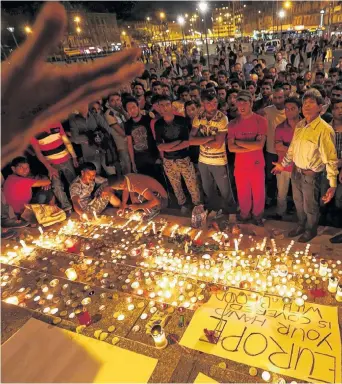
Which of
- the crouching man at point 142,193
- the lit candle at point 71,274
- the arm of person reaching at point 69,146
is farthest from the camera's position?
the arm of person reaching at point 69,146

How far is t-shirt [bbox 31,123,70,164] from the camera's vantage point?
14.7ft

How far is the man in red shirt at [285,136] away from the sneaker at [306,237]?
0.58 meters

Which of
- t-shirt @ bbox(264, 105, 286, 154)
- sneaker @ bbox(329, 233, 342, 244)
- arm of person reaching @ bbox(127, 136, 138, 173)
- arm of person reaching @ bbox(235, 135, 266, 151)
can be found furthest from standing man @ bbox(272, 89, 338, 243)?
arm of person reaching @ bbox(127, 136, 138, 173)

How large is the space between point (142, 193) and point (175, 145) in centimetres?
82

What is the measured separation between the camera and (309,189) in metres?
3.20

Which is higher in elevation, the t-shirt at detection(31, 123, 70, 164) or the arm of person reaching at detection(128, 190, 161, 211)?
the t-shirt at detection(31, 123, 70, 164)

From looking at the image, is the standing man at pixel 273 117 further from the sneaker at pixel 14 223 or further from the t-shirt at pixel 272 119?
the sneaker at pixel 14 223

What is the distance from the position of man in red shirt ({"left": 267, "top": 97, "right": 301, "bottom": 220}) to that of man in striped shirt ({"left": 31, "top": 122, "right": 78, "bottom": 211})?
3041mm

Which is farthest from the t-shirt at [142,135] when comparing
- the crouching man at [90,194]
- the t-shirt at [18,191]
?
the t-shirt at [18,191]

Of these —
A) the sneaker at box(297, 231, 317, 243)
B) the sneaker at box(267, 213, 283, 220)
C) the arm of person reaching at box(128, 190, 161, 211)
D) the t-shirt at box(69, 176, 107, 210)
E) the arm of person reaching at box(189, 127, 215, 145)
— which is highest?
the arm of person reaching at box(189, 127, 215, 145)

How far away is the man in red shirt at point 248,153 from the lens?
133 inches

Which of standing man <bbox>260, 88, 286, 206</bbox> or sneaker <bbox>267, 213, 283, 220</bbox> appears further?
sneaker <bbox>267, 213, 283, 220</bbox>

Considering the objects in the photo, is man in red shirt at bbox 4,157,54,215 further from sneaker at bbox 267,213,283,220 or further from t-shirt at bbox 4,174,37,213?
sneaker at bbox 267,213,283,220

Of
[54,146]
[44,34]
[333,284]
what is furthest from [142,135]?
[44,34]
